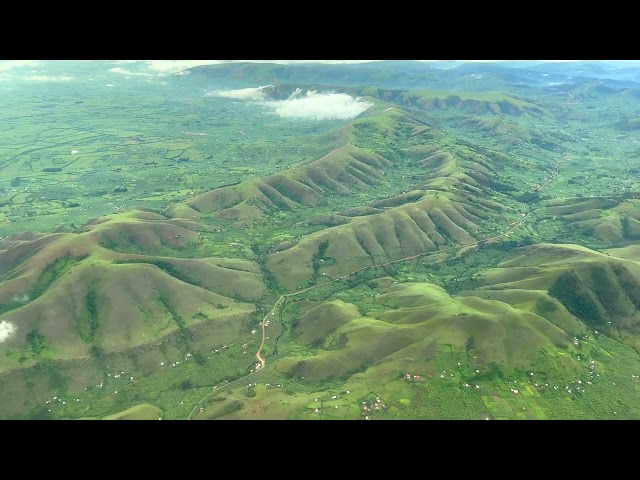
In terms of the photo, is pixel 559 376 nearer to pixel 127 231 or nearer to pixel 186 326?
pixel 186 326

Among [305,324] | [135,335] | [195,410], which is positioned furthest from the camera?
[305,324]

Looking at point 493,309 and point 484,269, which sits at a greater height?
point 493,309

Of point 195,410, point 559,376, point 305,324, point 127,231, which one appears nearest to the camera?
point 195,410

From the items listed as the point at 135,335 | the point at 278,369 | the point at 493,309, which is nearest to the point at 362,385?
the point at 278,369

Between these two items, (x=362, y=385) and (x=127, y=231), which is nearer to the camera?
(x=362, y=385)

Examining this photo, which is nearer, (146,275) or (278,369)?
(278,369)

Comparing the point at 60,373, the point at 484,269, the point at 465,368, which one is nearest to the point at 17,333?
the point at 60,373

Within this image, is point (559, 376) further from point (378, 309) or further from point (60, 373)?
point (60, 373)

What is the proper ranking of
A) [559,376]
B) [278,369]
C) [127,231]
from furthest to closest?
[127,231] → [278,369] → [559,376]

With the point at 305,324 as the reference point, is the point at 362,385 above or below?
above
